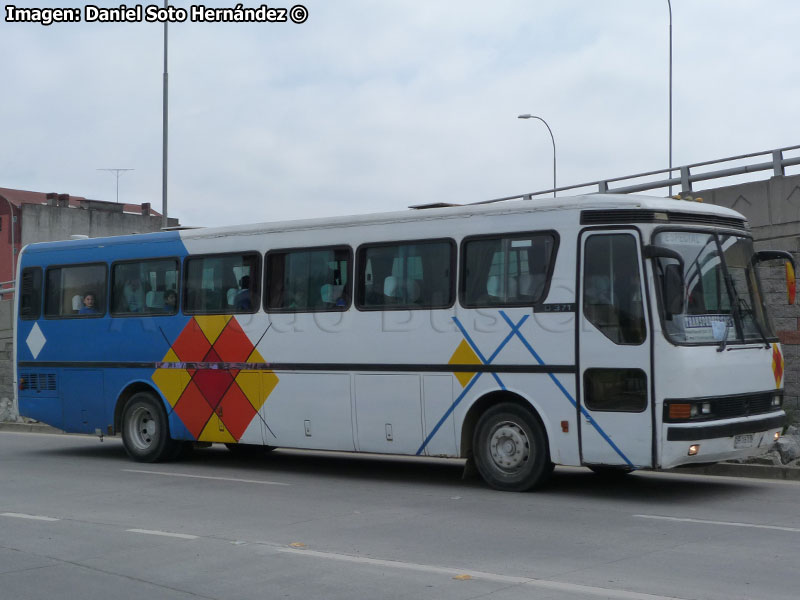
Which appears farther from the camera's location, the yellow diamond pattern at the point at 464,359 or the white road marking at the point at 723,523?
the yellow diamond pattern at the point at 464,359

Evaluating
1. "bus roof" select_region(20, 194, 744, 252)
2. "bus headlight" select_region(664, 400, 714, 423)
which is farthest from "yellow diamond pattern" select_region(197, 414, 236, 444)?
"bus headlight" select_region(664, 400, 714, 423)

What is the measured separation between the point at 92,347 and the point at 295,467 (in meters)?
3.74

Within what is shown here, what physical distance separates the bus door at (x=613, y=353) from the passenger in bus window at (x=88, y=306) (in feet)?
27.1

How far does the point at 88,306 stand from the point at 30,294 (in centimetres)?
151

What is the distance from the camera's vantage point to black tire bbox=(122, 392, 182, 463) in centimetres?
1550

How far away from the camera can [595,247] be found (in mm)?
11172

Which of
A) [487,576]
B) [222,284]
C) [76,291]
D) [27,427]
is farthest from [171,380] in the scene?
[27,427]

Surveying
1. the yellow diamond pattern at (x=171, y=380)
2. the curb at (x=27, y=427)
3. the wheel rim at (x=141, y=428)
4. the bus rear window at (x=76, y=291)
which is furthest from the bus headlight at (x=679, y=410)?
the curb at (x=27, y=427)

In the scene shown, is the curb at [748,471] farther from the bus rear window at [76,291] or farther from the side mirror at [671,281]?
the bus rear window at [76,291]

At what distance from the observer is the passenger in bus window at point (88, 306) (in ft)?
53.6

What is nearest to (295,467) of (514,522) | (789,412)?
(514,522)

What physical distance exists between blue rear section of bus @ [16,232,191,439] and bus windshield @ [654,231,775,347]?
7.11 meters

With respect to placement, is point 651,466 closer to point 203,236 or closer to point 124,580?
point 124,580

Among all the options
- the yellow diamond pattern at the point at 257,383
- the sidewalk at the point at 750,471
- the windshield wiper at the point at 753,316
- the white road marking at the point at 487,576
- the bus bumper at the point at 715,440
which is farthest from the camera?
the yellow diamond pattern at the point at 257,383
